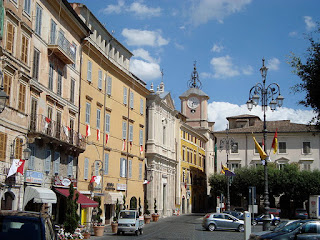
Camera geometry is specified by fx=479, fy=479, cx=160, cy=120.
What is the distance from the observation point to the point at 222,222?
38.5 metres

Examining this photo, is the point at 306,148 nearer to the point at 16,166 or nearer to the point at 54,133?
the point at 54,133

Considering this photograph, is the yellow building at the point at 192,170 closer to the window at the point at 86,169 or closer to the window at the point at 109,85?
the window at the point at 109,85

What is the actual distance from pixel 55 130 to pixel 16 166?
217 inches

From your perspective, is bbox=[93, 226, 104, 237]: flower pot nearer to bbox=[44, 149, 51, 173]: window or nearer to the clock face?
bbox=[44, 149, 51, 173]: window

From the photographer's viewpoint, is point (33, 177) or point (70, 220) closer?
point (70, 220)

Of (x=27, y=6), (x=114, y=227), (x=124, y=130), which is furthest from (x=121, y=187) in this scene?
(x=27, y=6)

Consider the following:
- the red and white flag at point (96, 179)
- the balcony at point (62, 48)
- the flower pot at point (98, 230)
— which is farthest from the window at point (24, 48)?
the red and white flag at point (96, 179)

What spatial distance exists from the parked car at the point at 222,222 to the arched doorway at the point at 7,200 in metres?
18.7

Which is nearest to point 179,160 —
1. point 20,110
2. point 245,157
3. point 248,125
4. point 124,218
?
point 245,157

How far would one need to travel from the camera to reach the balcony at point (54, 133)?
84.5ft

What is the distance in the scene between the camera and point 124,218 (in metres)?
32.1

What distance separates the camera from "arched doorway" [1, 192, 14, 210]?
23109 millimetres

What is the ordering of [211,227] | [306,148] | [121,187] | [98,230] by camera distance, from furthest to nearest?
[306,148] → [121,187] → [211,227] → [98,230]

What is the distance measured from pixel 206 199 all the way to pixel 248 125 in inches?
601
